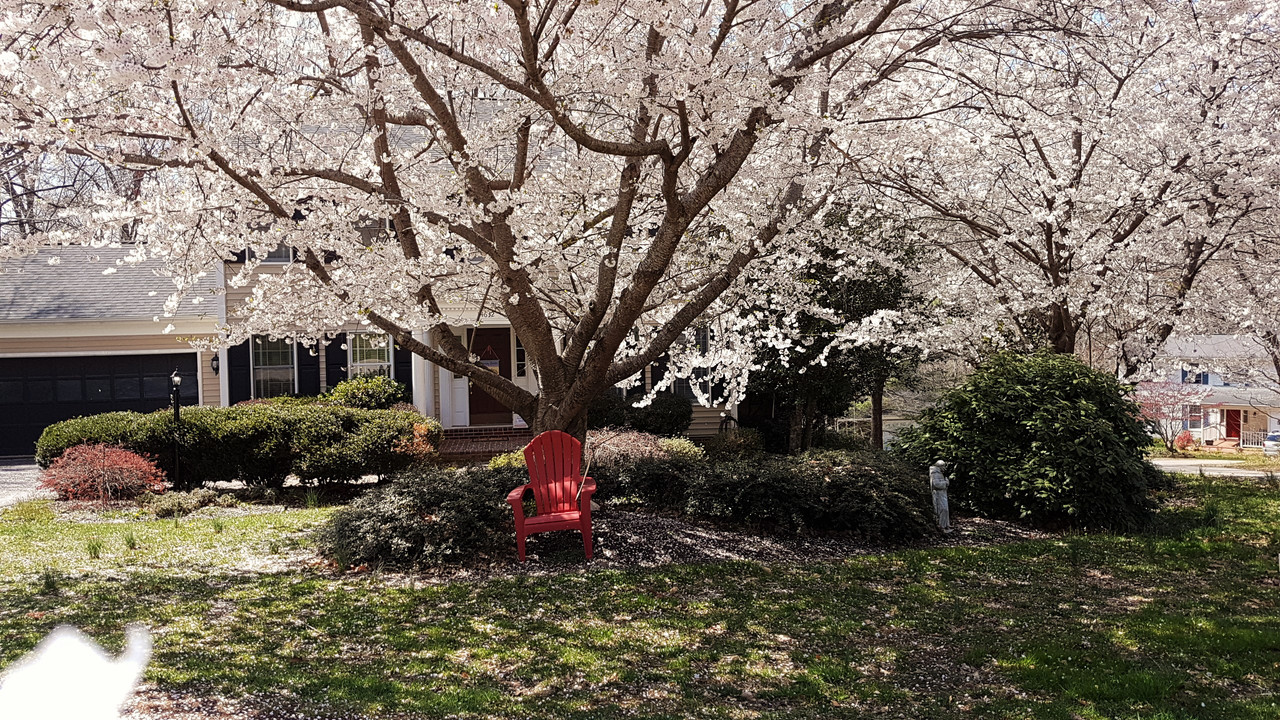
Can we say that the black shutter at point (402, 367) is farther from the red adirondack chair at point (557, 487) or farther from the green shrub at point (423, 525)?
the red adirondack chair at point (557, 487)

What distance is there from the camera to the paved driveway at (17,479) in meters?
10.7

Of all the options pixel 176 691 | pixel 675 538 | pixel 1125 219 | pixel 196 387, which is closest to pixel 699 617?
pixel 675 538

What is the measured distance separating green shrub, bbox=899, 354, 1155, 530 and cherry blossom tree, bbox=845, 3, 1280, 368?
137 cm

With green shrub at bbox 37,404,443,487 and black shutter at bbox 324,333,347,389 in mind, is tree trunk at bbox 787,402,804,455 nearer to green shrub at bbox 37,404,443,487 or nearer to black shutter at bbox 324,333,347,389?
green shrub at bbox 37,404,443,487

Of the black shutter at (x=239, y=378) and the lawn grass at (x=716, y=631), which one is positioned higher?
the black shutter at (x=239, y=378)

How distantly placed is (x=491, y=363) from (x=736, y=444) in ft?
17.0

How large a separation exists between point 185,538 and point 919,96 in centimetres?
821

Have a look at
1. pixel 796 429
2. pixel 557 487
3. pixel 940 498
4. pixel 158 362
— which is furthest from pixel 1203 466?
pixel 158 362

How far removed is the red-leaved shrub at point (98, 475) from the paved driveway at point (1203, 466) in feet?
48.4

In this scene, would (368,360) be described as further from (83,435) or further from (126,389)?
(83,435)

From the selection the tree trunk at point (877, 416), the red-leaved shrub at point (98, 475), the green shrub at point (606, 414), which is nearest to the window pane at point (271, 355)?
the red-leaved shrub at point (98, 475)

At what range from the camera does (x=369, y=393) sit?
14.5m

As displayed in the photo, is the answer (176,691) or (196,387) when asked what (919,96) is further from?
(196,387)

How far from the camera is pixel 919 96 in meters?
8.87
